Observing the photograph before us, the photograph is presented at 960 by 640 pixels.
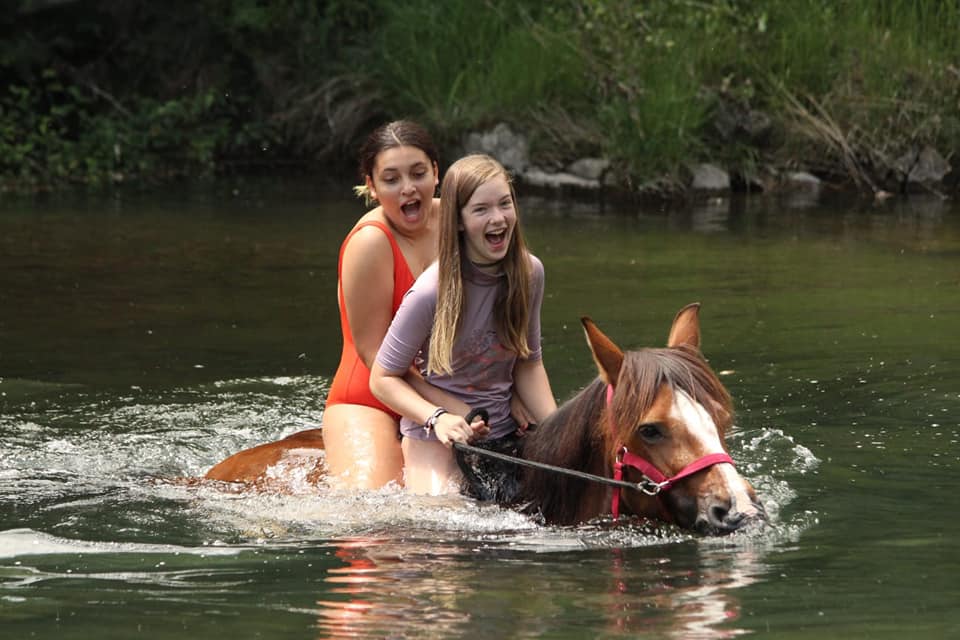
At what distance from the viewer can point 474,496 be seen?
531 centimetres

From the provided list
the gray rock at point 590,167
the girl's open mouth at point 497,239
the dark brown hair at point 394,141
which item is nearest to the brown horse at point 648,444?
the girl's open mouth at point 497,239

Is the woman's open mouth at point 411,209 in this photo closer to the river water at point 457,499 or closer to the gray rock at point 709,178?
the river water at point 457,499

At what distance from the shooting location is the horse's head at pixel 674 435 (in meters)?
4.38

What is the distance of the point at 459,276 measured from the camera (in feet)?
17.2

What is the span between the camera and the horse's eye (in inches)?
179

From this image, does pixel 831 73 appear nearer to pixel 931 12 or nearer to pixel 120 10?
pixel 931 12

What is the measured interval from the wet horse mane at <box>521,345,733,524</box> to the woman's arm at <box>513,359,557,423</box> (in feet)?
0.88

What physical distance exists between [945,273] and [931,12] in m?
6.71

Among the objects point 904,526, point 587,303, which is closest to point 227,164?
point 587,303

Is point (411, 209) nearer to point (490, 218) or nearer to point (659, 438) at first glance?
point (490, 218)

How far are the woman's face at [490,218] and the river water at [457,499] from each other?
87cm

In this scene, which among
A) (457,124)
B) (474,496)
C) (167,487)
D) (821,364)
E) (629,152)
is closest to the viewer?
(474,496)

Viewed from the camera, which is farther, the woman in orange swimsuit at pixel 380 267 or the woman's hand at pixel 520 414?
the woman in orange swimsuit at pixel 380 267

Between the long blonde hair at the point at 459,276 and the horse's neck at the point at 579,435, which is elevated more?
the long blonde hair at the point at 459,276
